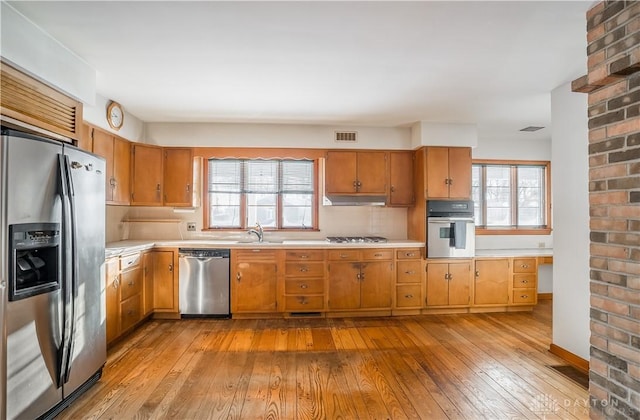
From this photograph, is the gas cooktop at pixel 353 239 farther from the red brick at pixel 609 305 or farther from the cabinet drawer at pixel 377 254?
the red brick at pixel 609 305

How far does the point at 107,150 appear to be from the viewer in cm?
356

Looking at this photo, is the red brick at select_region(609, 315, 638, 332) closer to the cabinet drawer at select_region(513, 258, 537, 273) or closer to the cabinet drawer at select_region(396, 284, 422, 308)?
the cabinet drawer at select_region(396, 284, 422, 308)

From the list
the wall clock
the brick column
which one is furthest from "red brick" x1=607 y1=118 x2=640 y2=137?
the wall clock

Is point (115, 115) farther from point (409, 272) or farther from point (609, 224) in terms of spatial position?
point (609, 224)

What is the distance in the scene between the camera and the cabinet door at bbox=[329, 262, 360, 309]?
13.3 ft

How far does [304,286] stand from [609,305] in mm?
2978

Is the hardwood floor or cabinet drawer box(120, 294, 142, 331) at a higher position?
cabinet drawer box(120, 294, 142, 331)

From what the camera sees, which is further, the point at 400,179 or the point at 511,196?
the point at 511,196

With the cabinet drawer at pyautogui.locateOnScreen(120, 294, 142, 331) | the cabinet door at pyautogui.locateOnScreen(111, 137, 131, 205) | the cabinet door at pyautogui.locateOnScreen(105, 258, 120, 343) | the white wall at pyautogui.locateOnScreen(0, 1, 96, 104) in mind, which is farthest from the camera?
the cabinet door at pyautogui.locateOnScreen(111, 137, 131, 205)

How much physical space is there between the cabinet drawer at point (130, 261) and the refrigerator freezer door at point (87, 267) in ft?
3.04

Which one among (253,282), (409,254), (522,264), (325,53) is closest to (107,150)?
(253,282)

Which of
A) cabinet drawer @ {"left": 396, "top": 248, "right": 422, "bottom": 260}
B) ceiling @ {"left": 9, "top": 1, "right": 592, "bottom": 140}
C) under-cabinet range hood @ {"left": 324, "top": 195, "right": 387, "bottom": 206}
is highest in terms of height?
ceiling @ {"left": 9, "top": 1, "right": 592, "bottom": 140}

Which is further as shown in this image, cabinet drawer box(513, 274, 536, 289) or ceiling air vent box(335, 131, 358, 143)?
ceiling air vent box(335, 131, 358, 143)

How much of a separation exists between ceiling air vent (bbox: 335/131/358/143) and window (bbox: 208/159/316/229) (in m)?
0.57
